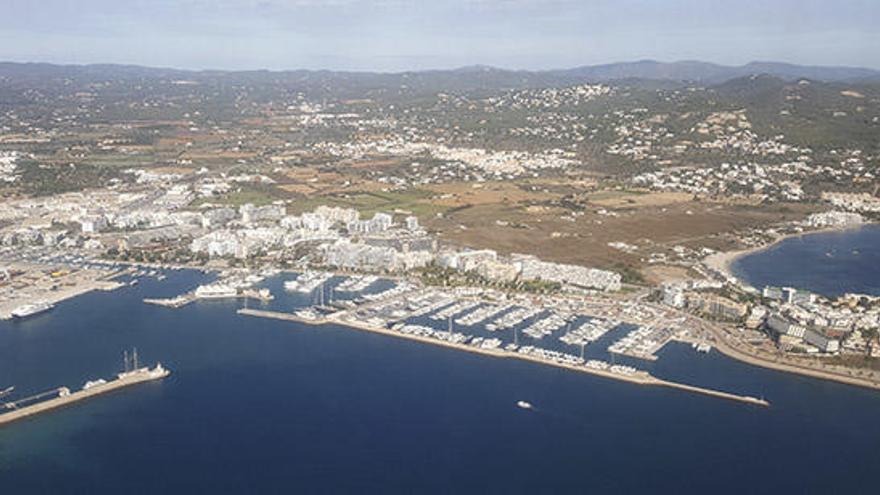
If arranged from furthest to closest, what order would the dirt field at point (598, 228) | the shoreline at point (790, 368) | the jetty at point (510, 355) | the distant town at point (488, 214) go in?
the dirt field at point (598, 228)
the distant town at point (488, 214)
the shoreline at point (790, 368)
the jetty at point (510, 355)

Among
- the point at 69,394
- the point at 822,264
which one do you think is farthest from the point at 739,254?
the point at 69,394

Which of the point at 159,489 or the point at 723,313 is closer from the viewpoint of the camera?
the point at 159,489

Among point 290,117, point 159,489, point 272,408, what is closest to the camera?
point 159,489

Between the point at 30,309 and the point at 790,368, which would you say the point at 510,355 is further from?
the point at 30,309

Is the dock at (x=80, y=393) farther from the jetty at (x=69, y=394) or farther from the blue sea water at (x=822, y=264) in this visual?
the blue sea water at (x=822, y=264)

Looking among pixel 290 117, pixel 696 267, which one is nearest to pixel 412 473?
pixel 696 267

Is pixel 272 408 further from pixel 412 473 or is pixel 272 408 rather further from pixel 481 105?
pixel 481 105

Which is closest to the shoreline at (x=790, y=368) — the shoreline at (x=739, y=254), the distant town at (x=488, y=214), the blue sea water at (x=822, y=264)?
the distant town at (x=488, y=214)
